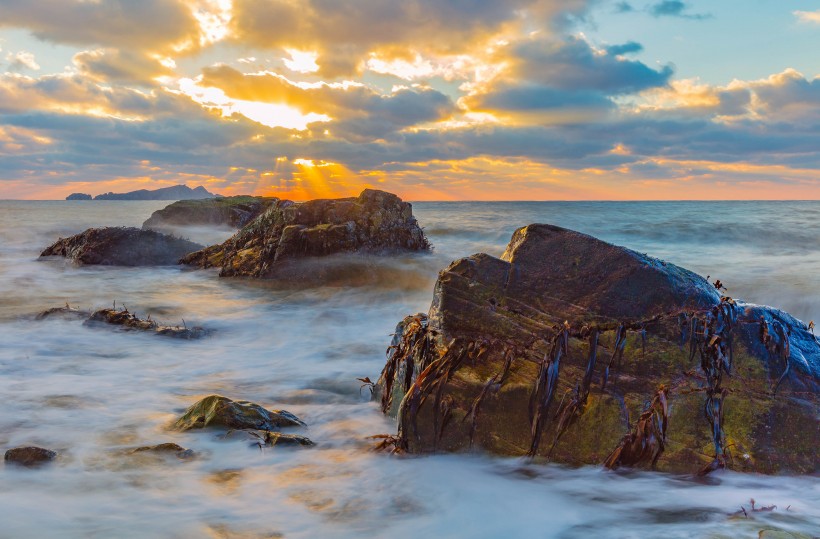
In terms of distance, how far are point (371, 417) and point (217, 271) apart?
34.4ft

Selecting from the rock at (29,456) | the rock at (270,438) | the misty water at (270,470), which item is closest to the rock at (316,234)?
the misty water at (270,470)

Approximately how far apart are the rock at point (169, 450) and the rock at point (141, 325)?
4.33m

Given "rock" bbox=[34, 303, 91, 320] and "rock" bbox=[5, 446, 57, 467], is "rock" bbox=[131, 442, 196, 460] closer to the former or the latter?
"rock" bbox=[5, 446, 57, 467]

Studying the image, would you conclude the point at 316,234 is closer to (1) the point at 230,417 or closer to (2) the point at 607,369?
(1) the point at 230,417

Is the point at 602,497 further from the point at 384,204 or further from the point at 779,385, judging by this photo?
the point at 384,204

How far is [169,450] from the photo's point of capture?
4.66m

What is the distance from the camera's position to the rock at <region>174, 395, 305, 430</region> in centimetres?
507

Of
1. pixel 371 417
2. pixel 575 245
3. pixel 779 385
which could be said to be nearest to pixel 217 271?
pixel 371 417

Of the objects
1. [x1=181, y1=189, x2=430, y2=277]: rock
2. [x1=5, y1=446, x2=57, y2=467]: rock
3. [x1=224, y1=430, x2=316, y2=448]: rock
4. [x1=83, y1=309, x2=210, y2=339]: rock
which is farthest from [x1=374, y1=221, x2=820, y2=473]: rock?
[x1=181, y1=189, x2=430, y2=277]: rock

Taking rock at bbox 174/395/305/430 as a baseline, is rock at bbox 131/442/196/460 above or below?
below

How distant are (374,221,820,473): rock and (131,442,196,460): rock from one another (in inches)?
61.6

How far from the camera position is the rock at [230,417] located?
5.07 metres

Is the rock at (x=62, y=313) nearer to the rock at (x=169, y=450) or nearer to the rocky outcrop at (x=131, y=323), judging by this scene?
the rocky outcrop at (x=131, y=323)

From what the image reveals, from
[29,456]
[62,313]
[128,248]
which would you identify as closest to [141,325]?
[62,313]
